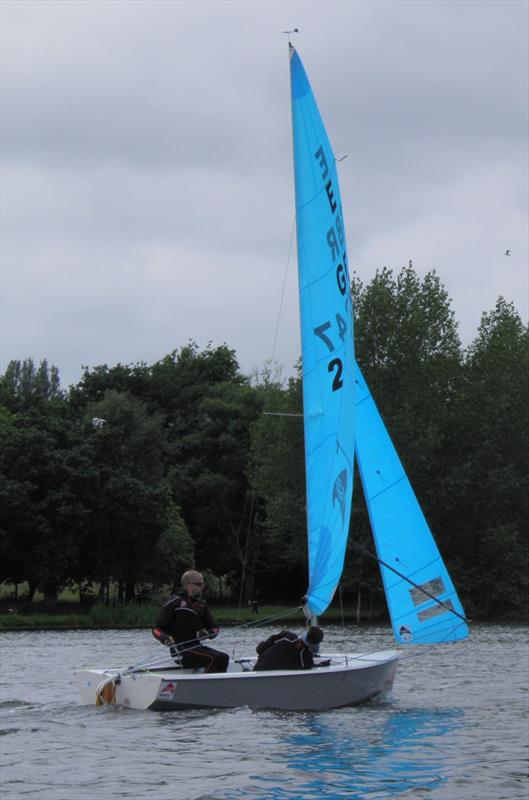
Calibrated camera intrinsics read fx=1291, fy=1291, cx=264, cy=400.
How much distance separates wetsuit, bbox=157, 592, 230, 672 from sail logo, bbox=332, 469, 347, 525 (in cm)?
249

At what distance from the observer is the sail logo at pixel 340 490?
1855cm

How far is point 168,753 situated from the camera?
13.7 m

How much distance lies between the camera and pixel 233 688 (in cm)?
1691

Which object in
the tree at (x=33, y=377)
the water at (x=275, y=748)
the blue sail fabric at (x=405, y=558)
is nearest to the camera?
the water at (x=275, y=748)

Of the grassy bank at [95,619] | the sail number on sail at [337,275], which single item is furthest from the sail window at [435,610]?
the grassy bank at [95,619]

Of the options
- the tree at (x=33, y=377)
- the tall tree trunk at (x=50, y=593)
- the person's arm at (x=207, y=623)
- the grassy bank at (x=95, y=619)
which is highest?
the tree at (x=33, y=377)

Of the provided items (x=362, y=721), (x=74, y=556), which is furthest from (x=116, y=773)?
(x=74, y=556)

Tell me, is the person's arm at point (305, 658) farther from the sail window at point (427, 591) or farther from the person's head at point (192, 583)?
the sail window at point (427, 591)

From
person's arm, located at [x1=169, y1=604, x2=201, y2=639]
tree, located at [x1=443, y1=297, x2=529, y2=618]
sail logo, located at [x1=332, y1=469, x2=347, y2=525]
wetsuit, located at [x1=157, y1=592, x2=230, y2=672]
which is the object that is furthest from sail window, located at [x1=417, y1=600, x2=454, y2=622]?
tree, located at [x1=443, y1=297, x2=529, y2=618]

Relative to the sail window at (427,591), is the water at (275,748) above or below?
below

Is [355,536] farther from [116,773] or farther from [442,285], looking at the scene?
[116,773]

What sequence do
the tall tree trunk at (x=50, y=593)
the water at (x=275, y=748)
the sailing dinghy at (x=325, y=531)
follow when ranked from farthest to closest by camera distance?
the tall tree trunk at (x=50, y=593), the sailing dinghy at (x=325, y=531), the water at (x=275, y=748)

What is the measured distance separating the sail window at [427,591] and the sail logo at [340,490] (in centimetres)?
215

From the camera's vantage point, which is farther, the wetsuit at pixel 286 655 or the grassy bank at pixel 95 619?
the grassy bank at pixel 95 619
